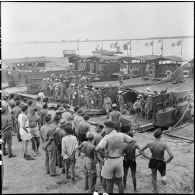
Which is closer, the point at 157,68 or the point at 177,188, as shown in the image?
the point at 177,188

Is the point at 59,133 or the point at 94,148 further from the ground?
the point at 59,133

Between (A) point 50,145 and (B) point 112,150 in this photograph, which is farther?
(A) point 50,145

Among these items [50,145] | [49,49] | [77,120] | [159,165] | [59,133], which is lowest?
[159,165]

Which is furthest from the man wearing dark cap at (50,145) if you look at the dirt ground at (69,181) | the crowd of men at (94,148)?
the dirt ground at (69,181)

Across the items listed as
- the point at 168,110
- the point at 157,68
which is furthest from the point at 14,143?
the point at 157,68

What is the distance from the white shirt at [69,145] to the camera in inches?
253

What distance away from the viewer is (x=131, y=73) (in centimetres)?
2161

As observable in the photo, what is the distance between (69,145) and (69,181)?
985mm

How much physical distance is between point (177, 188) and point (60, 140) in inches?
117

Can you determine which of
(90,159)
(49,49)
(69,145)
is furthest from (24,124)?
(49,49)

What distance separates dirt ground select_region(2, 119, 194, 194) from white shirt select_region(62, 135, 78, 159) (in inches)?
30.1

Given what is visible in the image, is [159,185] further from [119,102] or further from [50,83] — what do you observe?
[50,83]

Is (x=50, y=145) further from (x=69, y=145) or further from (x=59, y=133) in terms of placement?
(x=69, y=145)

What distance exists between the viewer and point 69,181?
22.3ft
